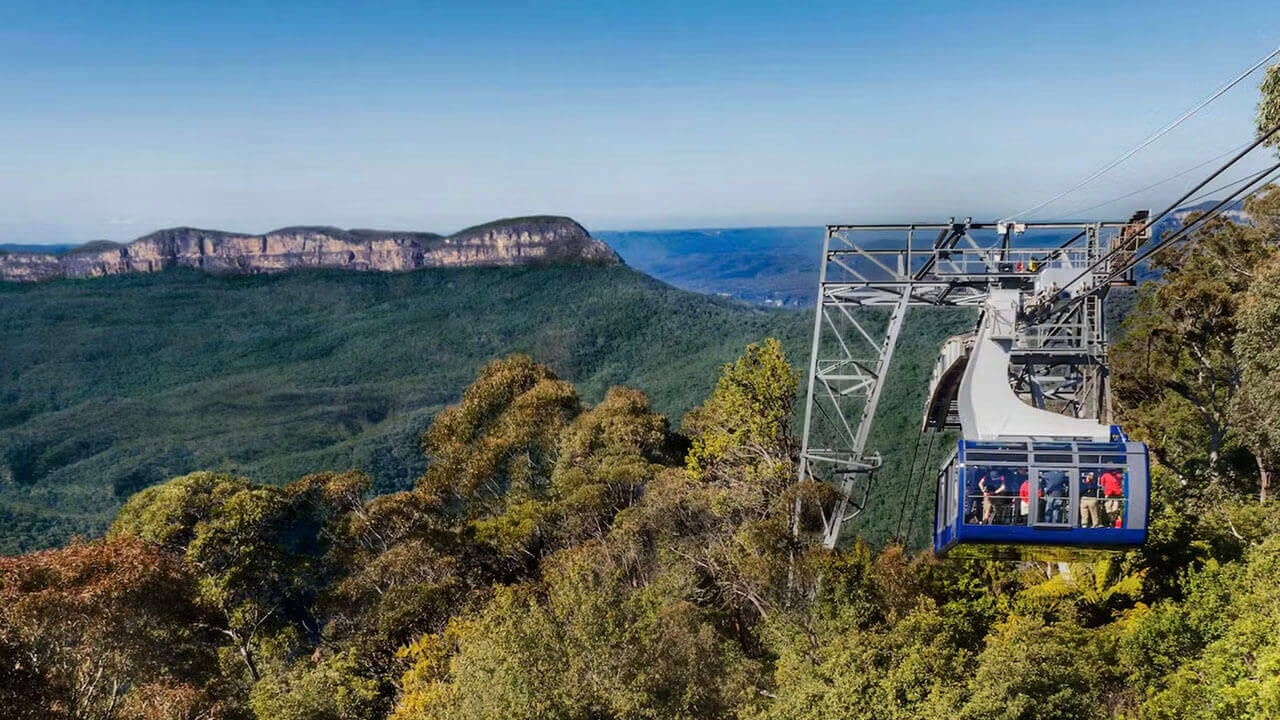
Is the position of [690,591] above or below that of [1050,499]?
below

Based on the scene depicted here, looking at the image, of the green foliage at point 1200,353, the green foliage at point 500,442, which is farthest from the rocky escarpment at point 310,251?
the green foliage at point 1200,353

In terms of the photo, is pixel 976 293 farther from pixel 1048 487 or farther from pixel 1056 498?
pixel 1056 498

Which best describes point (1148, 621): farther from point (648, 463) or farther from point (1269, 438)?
point (648, 463)

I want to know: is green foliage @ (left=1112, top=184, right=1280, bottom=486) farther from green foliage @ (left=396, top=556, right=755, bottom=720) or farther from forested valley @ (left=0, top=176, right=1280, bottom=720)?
green foliage @ (left=396, top=556, right=755, bottom=720)

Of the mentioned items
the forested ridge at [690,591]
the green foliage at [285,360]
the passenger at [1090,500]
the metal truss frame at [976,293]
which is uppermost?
the metal truss frame at [976,293]

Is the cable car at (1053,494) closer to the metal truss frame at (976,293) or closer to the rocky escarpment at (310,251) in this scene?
the metal truss frame at (976,293)

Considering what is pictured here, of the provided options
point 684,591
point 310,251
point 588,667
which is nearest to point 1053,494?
point 588,667

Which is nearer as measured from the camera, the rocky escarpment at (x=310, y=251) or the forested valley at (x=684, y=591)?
the forested valley at (x=684, y=591)

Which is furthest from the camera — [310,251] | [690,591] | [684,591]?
[310,251]

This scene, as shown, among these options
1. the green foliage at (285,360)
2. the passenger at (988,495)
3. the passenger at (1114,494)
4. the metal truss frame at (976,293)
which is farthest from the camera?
the green foliage at (285,360)
